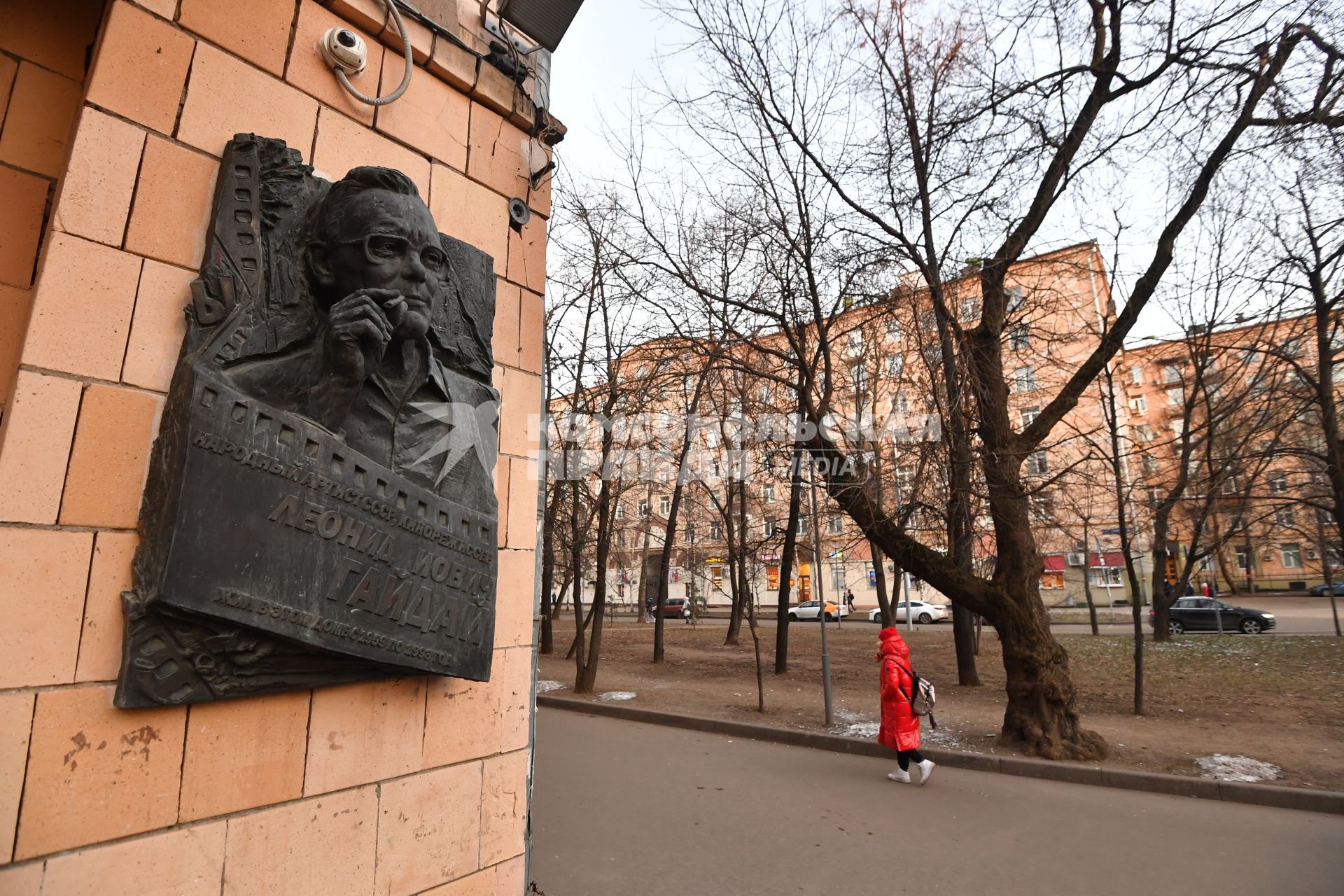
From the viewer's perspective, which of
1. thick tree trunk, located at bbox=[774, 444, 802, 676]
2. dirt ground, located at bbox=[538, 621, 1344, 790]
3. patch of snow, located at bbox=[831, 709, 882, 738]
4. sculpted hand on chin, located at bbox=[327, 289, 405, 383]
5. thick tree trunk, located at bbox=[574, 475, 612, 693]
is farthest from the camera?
thick tree trunk, located at bbox=[774, 444, 802, 676]

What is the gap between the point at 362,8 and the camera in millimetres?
2811

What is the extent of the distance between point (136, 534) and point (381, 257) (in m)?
1.13

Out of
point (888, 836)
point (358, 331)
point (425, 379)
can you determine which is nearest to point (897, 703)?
point (888, 836)

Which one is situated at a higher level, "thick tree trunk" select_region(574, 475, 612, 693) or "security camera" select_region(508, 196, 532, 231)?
"security camera" select_region(508, 196, 532, 231)

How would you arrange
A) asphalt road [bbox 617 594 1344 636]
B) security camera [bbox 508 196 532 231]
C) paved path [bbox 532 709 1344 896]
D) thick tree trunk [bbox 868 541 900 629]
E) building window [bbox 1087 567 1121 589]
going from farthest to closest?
building window [bbox 1087 567 1121 589], asphalt road [bbox 617 594 1344 636], thick tree trunk [bbox 868 541 900 629], paved path [bbox 532 709 1344 896], security camera [bbox 508 196 532 231]

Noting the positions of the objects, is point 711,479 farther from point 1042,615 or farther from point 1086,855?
point 1086,855

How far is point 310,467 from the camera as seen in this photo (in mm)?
2186

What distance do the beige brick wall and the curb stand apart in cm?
678

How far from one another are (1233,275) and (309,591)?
12705mm

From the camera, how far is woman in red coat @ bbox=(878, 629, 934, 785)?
729cm

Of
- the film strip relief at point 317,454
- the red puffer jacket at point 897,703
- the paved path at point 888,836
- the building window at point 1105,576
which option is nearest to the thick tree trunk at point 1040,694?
the paved path at point 888,836

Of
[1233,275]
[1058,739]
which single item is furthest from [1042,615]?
[1233,275]

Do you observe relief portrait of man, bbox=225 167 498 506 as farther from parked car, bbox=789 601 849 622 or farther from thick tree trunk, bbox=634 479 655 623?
parked car, bbox=789 601 849 622

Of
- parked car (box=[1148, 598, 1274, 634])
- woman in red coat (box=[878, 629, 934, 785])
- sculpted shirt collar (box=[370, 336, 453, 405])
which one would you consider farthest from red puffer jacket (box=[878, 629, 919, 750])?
parked car (box=[1148, 598, 1274, 634])
